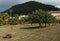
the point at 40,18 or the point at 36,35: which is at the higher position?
the point at 40,18

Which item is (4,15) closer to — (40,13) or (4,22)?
(4,22)

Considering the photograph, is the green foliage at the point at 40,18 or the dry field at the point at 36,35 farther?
the green foliage at the point at 40,18

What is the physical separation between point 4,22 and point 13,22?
4364 mm

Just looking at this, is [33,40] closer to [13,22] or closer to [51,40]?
[51,40]

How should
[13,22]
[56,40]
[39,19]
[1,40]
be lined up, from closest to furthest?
1. [56,40]
2. [1,40]
3. [39,19]
4. [13,22]

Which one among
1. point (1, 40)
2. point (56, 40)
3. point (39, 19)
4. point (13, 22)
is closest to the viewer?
point (56, 40)

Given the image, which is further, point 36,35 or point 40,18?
point 40,18

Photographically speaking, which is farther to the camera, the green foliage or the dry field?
Result: the green foliage

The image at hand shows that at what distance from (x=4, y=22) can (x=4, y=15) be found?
3.55 metres

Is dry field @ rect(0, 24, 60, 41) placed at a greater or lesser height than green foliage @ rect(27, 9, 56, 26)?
lesser

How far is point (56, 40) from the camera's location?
90.8 feet

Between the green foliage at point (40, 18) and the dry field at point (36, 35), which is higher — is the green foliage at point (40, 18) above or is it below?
above

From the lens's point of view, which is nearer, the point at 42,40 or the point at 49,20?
the point at 42,40

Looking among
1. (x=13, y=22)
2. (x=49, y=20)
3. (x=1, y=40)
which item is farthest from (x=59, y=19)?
(x=1, y=40)
